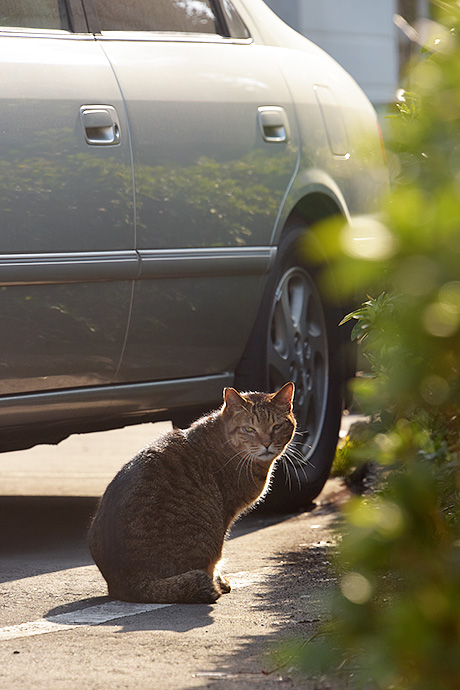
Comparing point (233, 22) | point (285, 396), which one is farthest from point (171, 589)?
point (233, 22)

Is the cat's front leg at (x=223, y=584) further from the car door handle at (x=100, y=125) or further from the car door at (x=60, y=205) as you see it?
the car door handle at (x=100, y=125)

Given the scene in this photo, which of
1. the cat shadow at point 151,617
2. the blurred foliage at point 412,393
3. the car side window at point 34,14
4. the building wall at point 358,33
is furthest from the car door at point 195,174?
the building wall at point 358,33

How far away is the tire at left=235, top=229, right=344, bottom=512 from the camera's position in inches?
190

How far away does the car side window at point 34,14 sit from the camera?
416 centimetres

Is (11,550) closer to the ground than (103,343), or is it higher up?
closer to the ground

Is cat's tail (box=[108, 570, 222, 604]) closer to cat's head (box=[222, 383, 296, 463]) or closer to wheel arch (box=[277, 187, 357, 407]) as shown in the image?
cat's head (box=[222, 383, 296, 463])

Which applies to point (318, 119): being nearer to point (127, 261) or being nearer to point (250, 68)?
point (250, 68)

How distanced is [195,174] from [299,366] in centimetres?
102

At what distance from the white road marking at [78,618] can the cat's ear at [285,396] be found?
1074mm

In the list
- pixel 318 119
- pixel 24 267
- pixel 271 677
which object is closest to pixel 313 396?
pixel 318 119

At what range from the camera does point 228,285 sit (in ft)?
15.3

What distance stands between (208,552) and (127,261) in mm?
1080

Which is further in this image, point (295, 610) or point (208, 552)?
point (208, 552)

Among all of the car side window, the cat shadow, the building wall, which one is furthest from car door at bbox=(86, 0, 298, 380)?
the building wall
